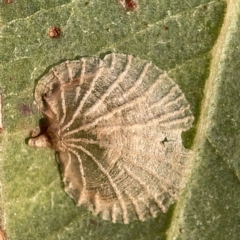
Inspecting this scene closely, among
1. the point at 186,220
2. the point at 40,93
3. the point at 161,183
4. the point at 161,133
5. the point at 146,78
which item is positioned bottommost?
the point at 186,220

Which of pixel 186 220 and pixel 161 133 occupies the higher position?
pixel 161 133

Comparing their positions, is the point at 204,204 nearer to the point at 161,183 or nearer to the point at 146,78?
the point at 161,183

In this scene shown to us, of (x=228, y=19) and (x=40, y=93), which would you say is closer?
(x=228, y=19)

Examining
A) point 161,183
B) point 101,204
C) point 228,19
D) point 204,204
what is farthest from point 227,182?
point 228,19
